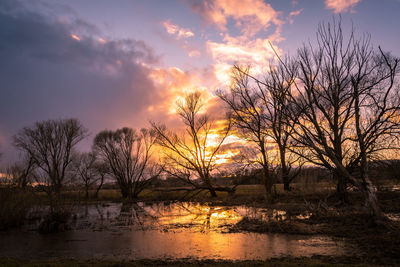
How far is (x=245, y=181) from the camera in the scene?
27.6 metres

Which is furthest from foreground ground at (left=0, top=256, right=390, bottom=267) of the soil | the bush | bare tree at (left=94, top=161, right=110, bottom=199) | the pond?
bare tree at (left=94, top=161, right=110, bottom=199)

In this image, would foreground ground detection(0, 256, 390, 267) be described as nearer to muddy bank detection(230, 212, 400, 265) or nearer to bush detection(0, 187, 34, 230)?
muddy bank detection(230, 212, 400, 265)

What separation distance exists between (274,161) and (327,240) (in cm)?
1515

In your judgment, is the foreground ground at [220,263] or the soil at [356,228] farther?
the soil at [356,228]

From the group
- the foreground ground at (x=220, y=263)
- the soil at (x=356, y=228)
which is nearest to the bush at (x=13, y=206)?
the foreground ground at (x=220, y=263)

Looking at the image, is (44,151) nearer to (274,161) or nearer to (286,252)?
(274,161)

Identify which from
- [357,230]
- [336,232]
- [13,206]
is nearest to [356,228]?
[357,230]

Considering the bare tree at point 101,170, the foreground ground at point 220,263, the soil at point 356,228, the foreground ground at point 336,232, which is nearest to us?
the foreground ground at point 220,263

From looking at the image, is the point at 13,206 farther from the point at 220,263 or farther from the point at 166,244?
the point at 220,263

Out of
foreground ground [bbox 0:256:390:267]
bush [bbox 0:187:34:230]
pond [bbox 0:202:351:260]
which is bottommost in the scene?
pond [bbox 0:202:351:260]

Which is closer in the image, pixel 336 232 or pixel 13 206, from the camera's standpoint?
pixel 336 232

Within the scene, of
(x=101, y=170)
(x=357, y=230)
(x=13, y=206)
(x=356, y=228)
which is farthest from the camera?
(x=101, y=170)

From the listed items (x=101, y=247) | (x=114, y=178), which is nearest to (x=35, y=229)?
Result: (x=101, y=247)

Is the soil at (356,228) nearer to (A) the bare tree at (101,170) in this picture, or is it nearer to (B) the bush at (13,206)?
(B) the bush at (13,206)
